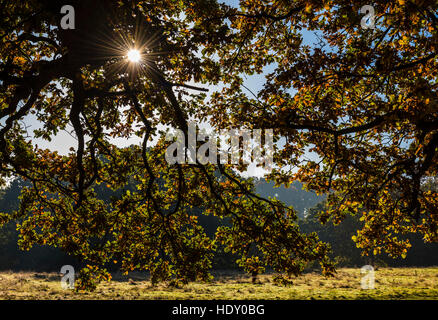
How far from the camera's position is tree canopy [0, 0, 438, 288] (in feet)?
18.7

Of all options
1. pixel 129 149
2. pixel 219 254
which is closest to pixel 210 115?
pixel 129 149

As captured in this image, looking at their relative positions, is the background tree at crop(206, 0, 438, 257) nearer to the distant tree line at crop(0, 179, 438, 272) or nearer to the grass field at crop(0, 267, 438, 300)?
the grass field at crop(0, 267, 438, 300)

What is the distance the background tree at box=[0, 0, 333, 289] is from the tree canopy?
0.04 m

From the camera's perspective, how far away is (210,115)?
29.1ft

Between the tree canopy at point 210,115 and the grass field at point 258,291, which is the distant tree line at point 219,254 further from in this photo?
the tree canopy at point 210,115

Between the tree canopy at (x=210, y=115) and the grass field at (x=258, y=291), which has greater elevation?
the tree canopy at (x=210, y=115)

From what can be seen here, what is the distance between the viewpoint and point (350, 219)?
4609 cm

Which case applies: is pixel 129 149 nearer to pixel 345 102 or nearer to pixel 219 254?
pixel 345 102

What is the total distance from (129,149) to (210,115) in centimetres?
316

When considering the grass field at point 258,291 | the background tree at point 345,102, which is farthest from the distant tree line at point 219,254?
the background tree at point 345,102

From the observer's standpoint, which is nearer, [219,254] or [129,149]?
[129,149]

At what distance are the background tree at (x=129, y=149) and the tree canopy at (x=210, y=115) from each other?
0.04m

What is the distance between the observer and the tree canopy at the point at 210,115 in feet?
18.7

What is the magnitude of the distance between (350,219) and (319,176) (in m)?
44.5
